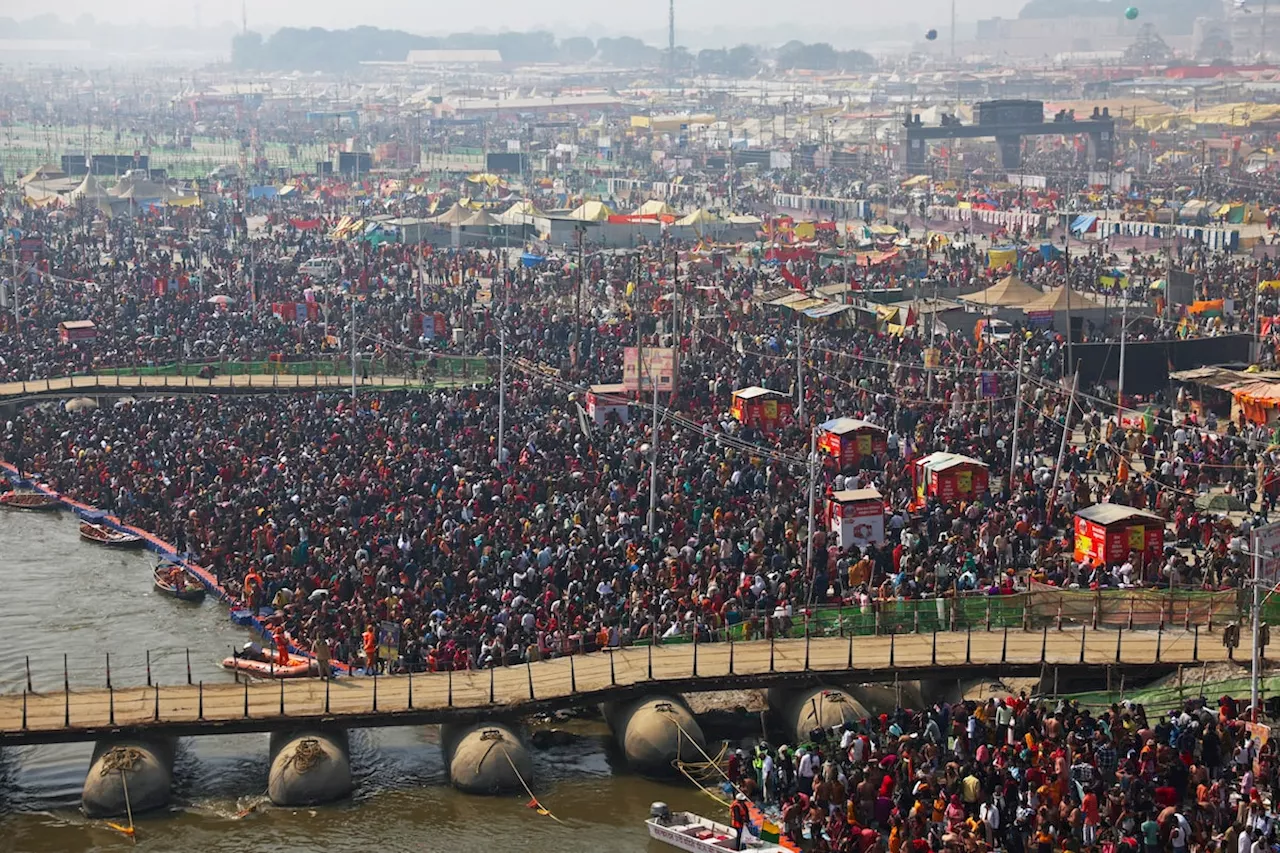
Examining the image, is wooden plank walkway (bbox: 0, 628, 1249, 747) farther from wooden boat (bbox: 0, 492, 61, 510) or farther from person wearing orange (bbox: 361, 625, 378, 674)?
wooden boat (bbox: 0, 492, 61, 510)

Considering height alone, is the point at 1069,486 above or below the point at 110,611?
above

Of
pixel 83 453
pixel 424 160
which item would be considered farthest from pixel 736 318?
pixel 424 160

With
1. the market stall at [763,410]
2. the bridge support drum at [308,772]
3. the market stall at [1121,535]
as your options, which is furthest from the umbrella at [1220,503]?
the bridge support drum at [308,772]

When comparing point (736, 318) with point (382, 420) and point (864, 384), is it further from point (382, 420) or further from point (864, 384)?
point (382, 420)

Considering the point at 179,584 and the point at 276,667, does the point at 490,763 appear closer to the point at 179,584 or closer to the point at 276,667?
the point at 276,667

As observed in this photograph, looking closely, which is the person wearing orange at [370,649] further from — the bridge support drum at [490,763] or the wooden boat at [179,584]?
the wooden boat at [179,584]

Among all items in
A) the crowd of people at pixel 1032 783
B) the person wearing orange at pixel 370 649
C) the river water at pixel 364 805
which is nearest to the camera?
the crowd of people at pixel 1032 783
